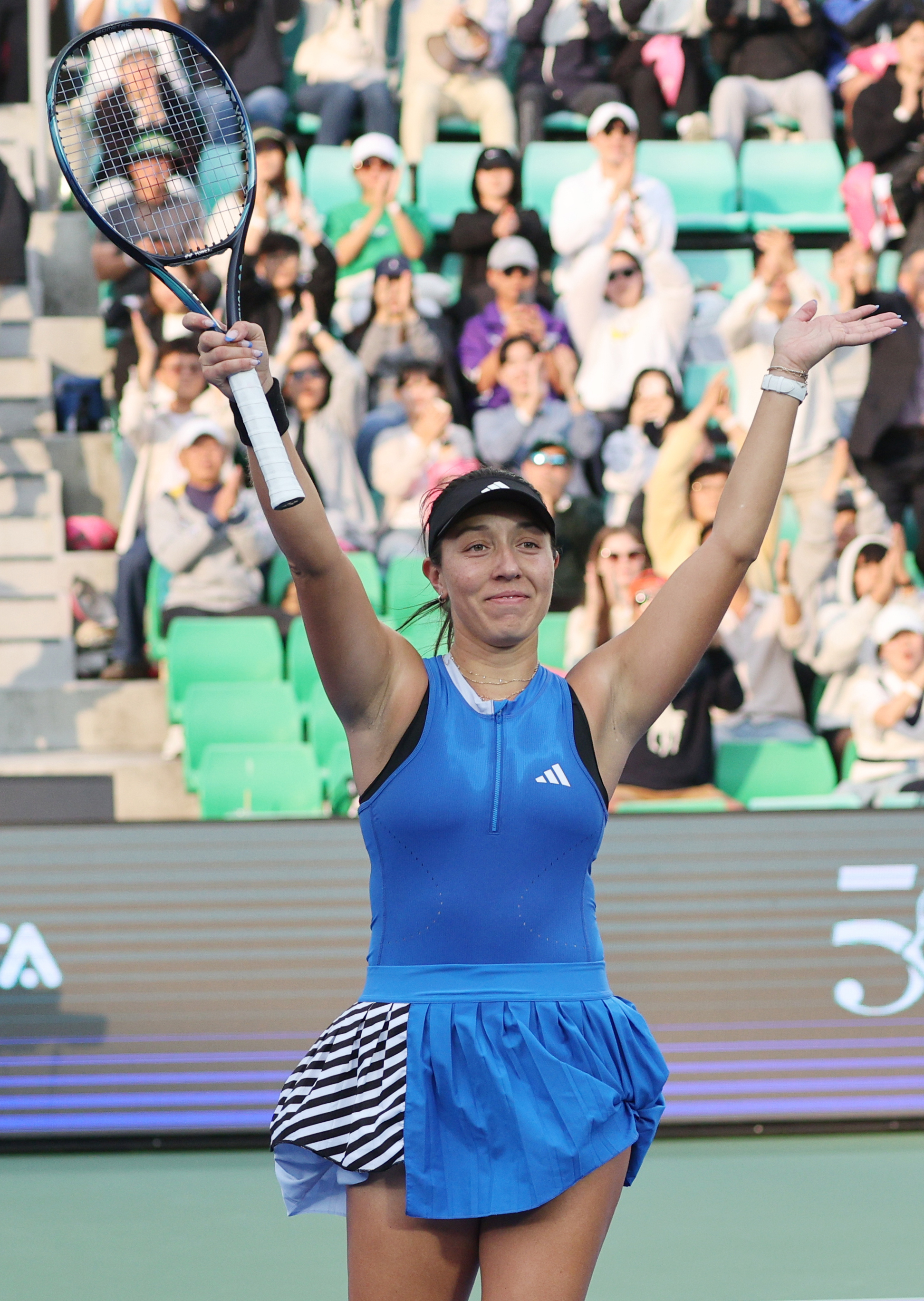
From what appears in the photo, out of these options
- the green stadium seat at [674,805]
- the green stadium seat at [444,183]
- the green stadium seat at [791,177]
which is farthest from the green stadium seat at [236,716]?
the green stadium seat at [791,177]

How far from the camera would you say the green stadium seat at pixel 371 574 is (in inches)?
260

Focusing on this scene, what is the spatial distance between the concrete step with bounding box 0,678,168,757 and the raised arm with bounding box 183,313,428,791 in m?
4.66

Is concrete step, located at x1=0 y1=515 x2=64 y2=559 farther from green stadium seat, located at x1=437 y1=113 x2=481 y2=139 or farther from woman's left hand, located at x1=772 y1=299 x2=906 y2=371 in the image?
woman's left hand, located at x1=772 y1=299 x2=906 y2=371

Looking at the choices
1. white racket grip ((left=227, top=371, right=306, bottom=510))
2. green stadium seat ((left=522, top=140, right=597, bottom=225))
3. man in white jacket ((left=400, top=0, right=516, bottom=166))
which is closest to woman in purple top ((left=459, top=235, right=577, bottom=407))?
green stadium seat ((left=522, top=140, right=597, bottom=225))

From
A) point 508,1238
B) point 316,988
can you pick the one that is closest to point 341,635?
point 508,1238

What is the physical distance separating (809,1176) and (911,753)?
2.26m

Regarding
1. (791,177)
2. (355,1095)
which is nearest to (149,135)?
(355,1095)

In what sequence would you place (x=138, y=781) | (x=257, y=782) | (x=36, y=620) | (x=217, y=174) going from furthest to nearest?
(x=36, y=620) → (x=138, y=781) → (x=257, y=782) → (x=217, y=174)

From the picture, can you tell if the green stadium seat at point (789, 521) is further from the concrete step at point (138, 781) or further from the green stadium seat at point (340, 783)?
the concrete step at point (138, 781)

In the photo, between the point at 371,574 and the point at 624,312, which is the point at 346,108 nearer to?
the point at 624,312

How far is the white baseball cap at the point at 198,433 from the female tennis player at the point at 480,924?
4.58m

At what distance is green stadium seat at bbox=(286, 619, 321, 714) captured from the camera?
6.45 m

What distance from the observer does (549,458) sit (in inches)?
268

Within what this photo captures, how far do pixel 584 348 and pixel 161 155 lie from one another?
3.89 m
